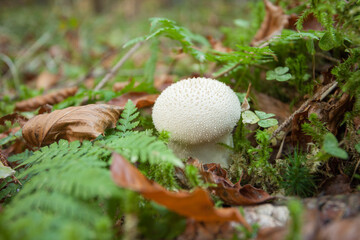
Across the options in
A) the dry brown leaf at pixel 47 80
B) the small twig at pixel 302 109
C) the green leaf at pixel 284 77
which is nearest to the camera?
the small twig at pixel 302 109

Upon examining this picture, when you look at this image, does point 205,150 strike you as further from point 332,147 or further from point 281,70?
point 281,70

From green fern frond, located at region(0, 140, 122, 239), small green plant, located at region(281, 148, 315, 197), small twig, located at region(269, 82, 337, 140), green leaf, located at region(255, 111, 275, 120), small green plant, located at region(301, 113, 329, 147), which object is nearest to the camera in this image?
green fern frond, located at region(0, 140, 122, 239)

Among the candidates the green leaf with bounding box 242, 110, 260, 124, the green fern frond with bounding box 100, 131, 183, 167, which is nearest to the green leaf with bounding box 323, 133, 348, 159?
the green leaf with bounding box 242, 110, 260, 124

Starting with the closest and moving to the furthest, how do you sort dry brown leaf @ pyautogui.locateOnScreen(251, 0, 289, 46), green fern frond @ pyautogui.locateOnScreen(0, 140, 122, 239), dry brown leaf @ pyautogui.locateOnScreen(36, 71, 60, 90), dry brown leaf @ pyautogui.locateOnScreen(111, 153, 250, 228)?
green fern frond @ pyautogui.locateOnScreen(0, 140, 122, 239) < dry brown leaf @ pyautogui.locateOnScreen(111, 153, 250, 228) < dry brown leaf @ pyautogui.locateOnScreen(251, 0, 289, 46) < dry brown leaf @ pyautogui.locateOnScreen(36, 71, 60, 90)

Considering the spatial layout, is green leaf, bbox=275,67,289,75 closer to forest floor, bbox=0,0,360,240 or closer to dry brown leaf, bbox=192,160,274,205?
forest floor, bbox=0,0,360,240

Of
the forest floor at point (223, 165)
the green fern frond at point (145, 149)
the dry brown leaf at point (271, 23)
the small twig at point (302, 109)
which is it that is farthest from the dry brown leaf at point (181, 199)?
the dry brown leaf at point (271, 23)

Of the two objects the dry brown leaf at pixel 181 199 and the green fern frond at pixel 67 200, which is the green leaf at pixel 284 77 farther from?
the green fern frond at pixel 67 200

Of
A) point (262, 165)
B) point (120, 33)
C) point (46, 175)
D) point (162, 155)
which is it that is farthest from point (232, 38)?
point (120, 33)

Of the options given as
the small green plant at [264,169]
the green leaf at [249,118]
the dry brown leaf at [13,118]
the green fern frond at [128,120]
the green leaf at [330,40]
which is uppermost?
the green leaf at [330,40]
